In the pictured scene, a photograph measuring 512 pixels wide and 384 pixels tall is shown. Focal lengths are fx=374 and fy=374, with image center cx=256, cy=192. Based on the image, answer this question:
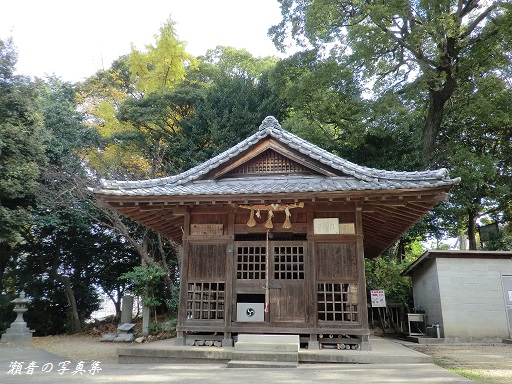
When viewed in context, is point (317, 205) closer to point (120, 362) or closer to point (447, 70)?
point (120, 362)

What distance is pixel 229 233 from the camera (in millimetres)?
9055

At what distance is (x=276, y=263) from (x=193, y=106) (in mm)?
14402

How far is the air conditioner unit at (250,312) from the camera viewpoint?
340 inches

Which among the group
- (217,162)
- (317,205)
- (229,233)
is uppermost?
(217,162)

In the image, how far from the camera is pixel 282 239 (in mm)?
9453

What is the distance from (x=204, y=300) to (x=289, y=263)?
7.23 feet

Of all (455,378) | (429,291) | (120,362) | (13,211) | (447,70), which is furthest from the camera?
(447,70)

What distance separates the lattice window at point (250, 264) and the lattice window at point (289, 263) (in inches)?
13.7

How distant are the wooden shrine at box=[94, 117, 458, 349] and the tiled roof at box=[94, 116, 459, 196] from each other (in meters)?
0.03

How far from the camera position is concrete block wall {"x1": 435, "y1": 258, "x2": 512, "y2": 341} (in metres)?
11.3

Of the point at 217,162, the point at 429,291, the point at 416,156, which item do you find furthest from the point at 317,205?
the point at 416,156

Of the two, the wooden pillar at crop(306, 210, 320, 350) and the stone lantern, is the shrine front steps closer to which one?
the wooden pillar at crop(306, 210, 320, 350)

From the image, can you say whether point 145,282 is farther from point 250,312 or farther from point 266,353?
point 266,353

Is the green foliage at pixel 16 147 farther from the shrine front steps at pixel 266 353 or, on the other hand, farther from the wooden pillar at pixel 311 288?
the wooden pillar at pixel 311 288
